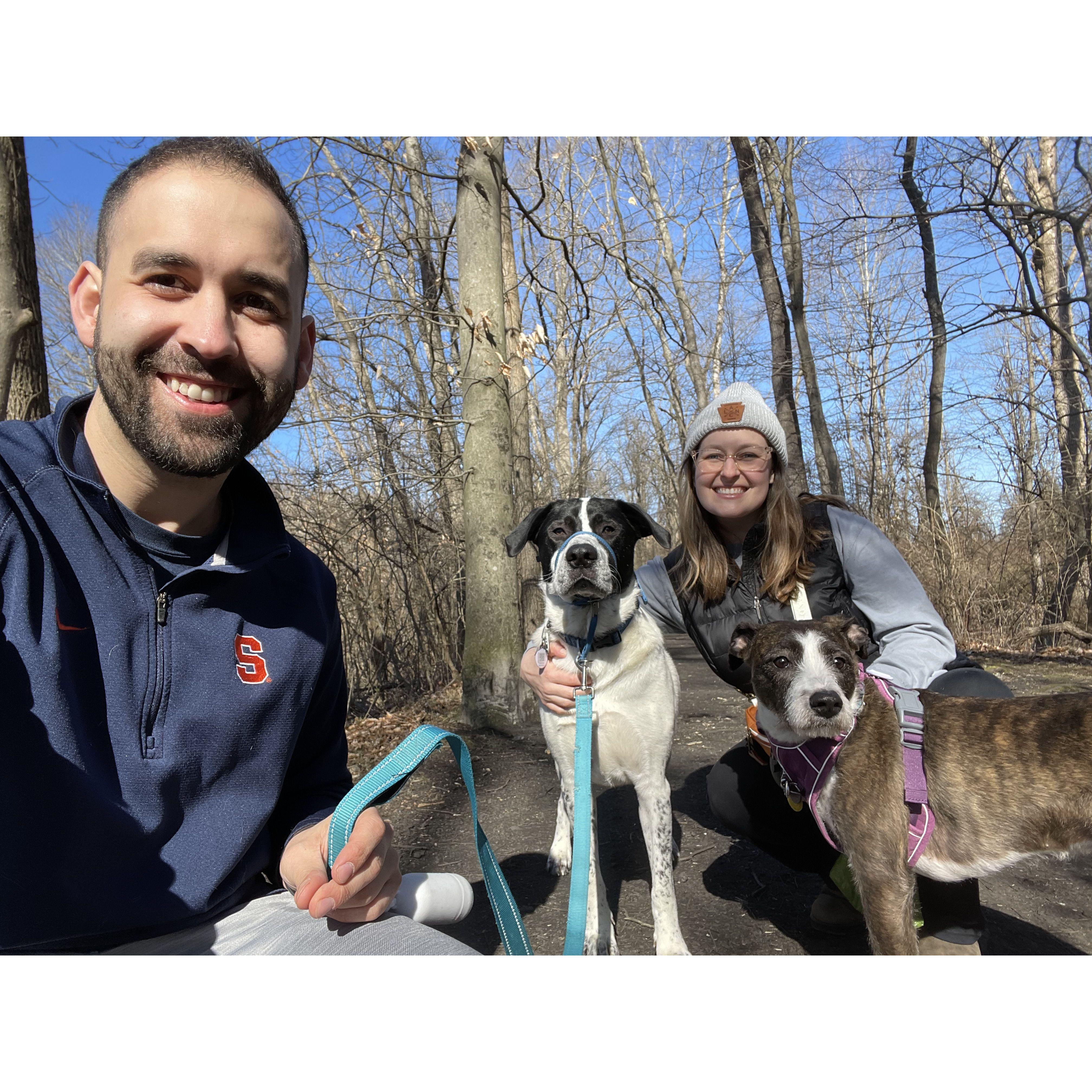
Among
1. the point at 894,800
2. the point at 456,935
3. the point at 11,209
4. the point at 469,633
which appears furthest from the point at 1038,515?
the point at 11,209

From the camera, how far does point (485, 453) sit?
6453 millimetres

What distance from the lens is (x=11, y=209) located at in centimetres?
430

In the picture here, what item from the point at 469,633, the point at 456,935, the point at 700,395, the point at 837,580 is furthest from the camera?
the point at 700,395

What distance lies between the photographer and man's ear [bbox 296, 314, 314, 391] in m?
1.96

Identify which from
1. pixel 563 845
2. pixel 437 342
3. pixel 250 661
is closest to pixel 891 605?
pixel 563 845

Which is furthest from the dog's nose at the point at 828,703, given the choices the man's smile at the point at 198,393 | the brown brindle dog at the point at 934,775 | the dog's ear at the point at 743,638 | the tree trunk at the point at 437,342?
the tree trunk at the point at 437,342

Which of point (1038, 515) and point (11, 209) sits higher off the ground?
point (11, 209)

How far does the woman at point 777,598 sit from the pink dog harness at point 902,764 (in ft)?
0.57

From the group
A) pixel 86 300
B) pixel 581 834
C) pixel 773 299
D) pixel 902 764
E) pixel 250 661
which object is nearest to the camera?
pixel 86 300

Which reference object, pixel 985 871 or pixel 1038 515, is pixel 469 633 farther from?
pixel 1038 515

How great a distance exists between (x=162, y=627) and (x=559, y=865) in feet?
9.15

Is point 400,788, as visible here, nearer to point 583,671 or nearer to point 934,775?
point 583,671

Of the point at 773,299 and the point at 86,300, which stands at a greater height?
the point at 773,299

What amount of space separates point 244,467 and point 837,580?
2.67m
